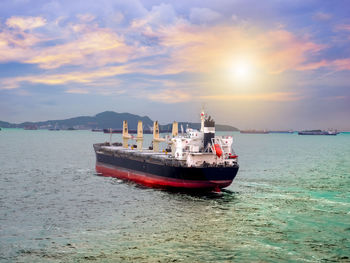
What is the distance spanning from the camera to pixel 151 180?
5553cm

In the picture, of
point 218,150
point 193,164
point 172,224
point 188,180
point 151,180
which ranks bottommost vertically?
point 172,224

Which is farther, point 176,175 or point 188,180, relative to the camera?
point 176,175

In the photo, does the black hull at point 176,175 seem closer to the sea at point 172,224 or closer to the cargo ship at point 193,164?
the cargo ship at point 193,164

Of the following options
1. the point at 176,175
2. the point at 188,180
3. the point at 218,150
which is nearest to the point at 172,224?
the point at 188,180

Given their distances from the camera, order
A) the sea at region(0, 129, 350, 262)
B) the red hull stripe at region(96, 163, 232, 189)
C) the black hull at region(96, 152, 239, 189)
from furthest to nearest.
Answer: the red hull stripe at region(96, 163, 232, 189) < the black hull at region(96, 152, 239, 189) < the sea at region(0, 129, 350, 262)

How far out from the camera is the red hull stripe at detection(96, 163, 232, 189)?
48500 mm

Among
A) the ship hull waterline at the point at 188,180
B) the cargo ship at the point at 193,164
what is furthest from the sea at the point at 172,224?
the cargo ship at the point at 193,164

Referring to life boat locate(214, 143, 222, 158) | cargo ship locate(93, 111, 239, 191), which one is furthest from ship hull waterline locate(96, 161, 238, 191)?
life boat locate(214, 143, 222, 158)

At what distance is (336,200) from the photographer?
45594 mm

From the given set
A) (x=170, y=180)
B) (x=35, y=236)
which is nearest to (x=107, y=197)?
(x=170, y=180)

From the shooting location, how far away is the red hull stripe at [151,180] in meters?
48.5

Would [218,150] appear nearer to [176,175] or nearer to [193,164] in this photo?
[193,164]

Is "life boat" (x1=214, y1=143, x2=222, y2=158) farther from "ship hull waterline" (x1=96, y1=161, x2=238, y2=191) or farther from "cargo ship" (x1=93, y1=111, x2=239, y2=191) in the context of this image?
"ship hull waterline" (x1=96, y1=161, x2=238, y2=191)

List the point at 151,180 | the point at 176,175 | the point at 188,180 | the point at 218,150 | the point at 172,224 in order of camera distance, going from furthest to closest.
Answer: the point at 151,180 < the point at 218,150 < the point at 176,175 < the point at 188,180 < the point at 172,224
